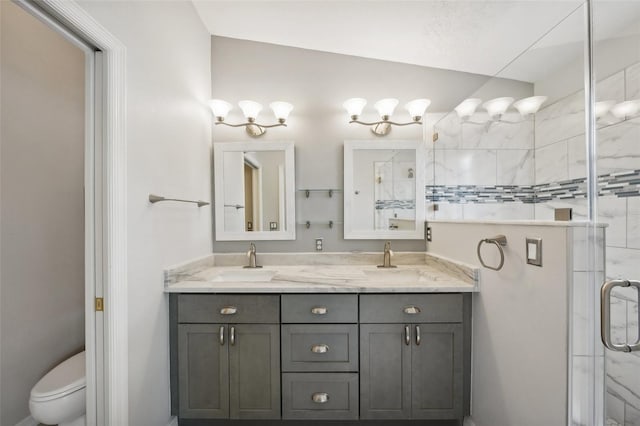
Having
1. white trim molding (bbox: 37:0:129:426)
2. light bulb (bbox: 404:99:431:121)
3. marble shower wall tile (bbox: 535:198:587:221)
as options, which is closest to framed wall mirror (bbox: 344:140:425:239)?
light bulb (bbox: 404:99:431:121)

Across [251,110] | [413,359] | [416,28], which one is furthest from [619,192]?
[251,110]

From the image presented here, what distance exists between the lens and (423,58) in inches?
84.8

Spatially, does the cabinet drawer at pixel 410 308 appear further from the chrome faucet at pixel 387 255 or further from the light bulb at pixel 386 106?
the light bulb at pixel 386 106

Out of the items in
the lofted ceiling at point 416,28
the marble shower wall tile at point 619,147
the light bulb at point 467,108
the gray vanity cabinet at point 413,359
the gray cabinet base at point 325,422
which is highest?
the lofted ceiling at point 416,28

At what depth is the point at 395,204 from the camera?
2.25 m

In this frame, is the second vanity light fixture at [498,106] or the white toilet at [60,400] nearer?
the white toilet at [60,400]

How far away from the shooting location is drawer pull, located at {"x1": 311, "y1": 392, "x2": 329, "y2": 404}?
Answer: 5.18 ft

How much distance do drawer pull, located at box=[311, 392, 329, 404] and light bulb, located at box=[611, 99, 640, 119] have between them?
1816 millimetres

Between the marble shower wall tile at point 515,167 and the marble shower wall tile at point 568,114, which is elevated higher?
the marble shower wall tile at point 568,114

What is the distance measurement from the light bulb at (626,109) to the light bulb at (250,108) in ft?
6.54

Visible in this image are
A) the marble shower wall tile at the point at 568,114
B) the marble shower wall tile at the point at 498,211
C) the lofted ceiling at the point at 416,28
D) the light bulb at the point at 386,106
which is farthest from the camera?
the light bulb at the point at 386,106

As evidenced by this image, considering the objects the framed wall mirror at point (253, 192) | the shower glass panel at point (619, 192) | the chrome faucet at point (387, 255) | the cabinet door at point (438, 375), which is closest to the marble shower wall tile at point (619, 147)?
the shower glass panel at point (619, 192)

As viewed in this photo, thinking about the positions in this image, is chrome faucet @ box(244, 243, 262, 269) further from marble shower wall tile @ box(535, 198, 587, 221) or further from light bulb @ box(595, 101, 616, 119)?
light bulb @ box(595, 101, 616, 119)

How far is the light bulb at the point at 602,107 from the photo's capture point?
97 centimetres
